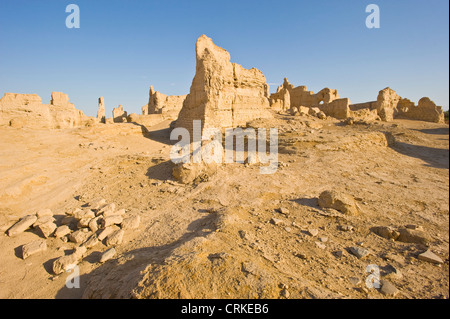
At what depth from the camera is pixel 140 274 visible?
225 centimetres

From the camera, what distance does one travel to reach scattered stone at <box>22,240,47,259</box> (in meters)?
3.39

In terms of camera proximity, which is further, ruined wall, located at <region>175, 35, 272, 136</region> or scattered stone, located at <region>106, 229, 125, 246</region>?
ruined wall, located at <region>175, 35, 272, 136</region>

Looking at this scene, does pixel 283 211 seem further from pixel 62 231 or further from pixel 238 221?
pixel 62 231

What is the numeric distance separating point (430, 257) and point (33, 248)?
589 cm

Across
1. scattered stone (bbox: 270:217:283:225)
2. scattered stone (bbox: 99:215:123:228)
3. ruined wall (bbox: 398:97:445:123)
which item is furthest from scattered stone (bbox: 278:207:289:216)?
ruined wall (bbox: 398:97:445:123)

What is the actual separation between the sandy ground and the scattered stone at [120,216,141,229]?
0.11 m

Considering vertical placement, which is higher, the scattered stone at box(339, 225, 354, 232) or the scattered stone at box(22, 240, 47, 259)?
the scattered stone at box(339, 225, 354, 232)

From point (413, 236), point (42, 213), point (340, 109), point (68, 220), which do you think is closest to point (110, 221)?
point (68, 220)

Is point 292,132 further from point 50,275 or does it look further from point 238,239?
point 50,275

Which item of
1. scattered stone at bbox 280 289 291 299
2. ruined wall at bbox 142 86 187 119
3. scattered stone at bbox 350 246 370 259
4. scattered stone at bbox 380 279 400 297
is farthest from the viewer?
ruined wall at bbox 142 86 187 119

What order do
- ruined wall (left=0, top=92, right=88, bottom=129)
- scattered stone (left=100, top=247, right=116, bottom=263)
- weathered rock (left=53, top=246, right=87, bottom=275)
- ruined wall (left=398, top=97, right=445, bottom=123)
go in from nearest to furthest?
weathered rock (left=53, top=246, right=87, bottom=275)
scattered stone (left=100, top=247, right=116, bottom=263)
ruined wall (left=0, top=92, right=88, bottom=129)
ruined wall (left=398, top=97, right=445, bottom=123)

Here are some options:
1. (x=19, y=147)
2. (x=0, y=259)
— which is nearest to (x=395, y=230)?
(x=0, y=259)

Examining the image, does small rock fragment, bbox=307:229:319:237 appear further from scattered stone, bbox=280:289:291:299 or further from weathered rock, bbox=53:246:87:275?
weathered rock, bbox=53:246:87:275

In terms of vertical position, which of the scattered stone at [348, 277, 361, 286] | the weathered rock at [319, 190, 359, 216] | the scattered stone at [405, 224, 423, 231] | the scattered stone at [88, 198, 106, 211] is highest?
the weathered rock at [319, 190, 359, 216]
